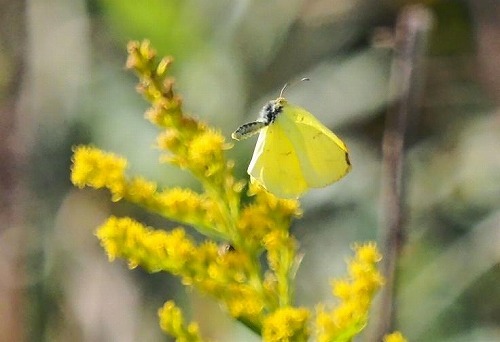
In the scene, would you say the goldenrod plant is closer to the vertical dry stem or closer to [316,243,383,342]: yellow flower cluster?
[316,243,383,342]: yellow flower cluster

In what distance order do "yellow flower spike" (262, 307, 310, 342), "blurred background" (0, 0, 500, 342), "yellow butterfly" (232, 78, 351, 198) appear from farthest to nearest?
"blurred background" (0, 0, 500, 342)
"yellow butterfly" (232, 78, 351, 198)
"yellow flower spike" (262, 307, 310, 342)

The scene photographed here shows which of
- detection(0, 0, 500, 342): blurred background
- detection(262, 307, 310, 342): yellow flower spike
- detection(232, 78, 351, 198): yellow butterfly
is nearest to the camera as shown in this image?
detection(262, 307, 310, 342): yellow flower spike

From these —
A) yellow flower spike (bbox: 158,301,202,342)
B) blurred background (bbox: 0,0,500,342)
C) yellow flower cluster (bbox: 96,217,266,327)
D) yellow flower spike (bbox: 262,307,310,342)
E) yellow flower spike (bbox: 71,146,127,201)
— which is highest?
blurred background (bbox: 0,0,500,342)

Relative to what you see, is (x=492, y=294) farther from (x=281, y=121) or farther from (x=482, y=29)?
(x=281, y=121)

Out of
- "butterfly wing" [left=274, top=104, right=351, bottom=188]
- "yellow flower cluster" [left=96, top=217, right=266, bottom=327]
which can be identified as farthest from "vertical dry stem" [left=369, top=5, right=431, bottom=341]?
"yellow flower cluster" [left=96, top=217, right=266, bottom=327]

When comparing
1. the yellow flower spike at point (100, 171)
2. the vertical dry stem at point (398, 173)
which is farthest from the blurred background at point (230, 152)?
the yellow flower spike at point (100, 171)

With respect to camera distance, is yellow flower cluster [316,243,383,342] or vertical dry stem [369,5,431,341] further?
vertical dry stem [369,5,431,341]

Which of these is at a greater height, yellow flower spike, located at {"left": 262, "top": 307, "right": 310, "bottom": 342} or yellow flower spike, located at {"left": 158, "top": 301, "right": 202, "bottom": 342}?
yellow flower spike, located at {"left": 158, "top": 301, "right": 202, "bottom": 342}
